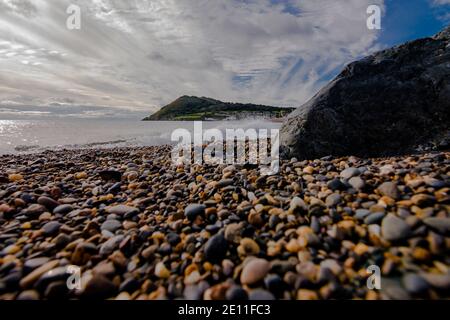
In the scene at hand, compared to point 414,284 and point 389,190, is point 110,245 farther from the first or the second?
point 389,190

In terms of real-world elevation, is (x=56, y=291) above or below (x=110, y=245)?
below

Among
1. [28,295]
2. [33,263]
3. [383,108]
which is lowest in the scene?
[28,295]

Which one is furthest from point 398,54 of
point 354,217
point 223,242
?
point 223,242

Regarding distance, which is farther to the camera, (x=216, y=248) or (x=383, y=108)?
(x=383, y=108)

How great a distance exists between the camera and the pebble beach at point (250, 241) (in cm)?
151

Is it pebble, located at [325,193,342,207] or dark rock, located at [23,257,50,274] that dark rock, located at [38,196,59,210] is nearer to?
dark rock, located at [23,257,50,274]

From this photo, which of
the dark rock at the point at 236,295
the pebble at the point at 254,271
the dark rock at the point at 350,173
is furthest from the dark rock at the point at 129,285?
the dark rock at the point at 350,173

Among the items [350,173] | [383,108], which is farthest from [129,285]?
[383,108]

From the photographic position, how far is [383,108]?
4.23m

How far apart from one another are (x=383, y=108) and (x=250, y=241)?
13.5ft

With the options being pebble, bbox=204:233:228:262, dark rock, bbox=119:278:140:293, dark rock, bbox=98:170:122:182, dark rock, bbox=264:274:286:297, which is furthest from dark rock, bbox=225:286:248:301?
dark rock, bbox=98:170:122:182

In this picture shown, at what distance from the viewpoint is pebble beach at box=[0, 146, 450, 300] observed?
4.95 feet

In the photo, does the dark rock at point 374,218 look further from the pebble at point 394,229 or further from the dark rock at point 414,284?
the dark rock at point 414,284

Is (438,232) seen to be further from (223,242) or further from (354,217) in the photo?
(223,242)
